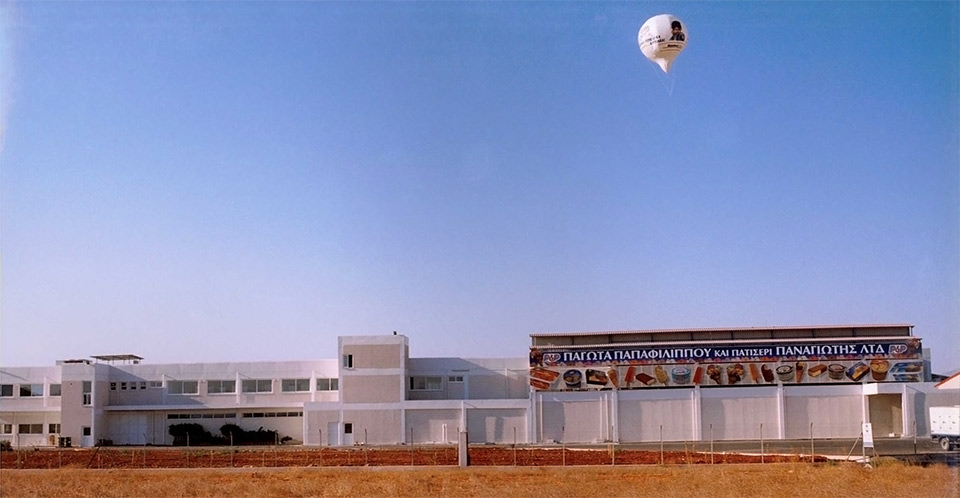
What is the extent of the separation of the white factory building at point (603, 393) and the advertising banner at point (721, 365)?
0.06 m

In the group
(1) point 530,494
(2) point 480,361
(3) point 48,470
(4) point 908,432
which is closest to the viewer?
(1) point 530,494

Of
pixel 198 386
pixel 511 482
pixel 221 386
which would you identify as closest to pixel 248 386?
pixel 221 386

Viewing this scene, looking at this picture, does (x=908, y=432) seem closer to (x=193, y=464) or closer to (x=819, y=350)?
(x=819, y=350)

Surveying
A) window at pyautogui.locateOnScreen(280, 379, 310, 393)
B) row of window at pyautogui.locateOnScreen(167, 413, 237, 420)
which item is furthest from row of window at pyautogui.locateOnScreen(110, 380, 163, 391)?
window at pyautogui.locateOnScreen(280, 379, 310, 393)

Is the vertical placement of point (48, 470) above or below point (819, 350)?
below

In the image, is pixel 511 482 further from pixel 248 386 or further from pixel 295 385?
pixel 248 386

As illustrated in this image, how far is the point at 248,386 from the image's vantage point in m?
71.5

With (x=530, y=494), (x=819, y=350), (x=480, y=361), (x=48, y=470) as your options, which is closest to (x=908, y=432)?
(x=819, y=350)

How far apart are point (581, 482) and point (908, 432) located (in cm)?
3744

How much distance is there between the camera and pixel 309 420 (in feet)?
217

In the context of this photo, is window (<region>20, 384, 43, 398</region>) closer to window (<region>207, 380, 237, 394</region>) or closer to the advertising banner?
window (<region>207, 380, 237, 394</region>)

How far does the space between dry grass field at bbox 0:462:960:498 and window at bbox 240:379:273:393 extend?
97.1ft

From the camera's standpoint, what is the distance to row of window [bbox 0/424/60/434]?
233ft

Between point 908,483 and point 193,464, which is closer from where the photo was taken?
point 908,483
